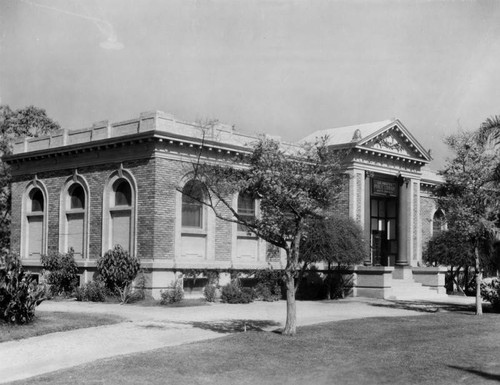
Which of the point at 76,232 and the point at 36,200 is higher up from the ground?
the point at 36,200

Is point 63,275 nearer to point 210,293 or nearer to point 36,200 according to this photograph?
point 36,200

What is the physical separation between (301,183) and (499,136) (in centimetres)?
944

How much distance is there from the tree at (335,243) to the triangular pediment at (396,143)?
552 cm

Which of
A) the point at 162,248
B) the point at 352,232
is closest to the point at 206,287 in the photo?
the point at 162,248

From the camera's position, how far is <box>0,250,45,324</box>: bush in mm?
17172

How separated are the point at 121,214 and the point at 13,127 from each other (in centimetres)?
1798

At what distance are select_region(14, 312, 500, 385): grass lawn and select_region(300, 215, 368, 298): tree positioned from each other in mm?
9865

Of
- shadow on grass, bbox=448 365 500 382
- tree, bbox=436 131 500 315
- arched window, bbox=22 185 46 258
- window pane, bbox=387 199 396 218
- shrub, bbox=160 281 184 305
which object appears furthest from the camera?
window pane, bbox=387 199 396 218

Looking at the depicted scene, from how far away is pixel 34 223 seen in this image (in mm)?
32875

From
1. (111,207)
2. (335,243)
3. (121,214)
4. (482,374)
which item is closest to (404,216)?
(335,243)

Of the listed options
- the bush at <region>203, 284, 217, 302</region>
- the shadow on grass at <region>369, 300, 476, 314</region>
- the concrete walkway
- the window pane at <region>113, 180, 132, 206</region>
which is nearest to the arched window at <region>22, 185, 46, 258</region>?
the window pane at <region>113, 180, 132, 206</region>

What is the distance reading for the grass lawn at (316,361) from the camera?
11750 millimetres

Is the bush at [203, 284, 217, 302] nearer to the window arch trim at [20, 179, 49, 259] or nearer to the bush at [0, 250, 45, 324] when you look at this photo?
the window arch trim at [20, 179, 49, 259]

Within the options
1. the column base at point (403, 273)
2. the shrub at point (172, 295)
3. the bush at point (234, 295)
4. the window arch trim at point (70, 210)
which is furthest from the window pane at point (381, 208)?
the window arch trim at point (70, 210)
